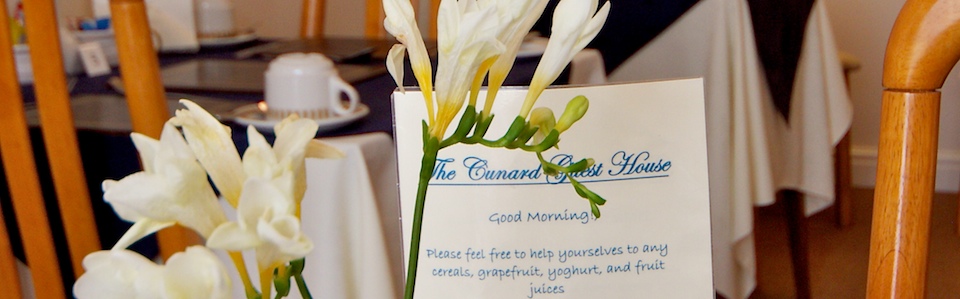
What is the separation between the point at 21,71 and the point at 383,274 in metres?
0.74

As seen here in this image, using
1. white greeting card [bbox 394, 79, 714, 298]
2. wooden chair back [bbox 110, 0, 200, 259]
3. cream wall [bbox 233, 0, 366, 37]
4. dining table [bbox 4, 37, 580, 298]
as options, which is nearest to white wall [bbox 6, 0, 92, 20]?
cream wall [bbox 233, 0, 366, 37]

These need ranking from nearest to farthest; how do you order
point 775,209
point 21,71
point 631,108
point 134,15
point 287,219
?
point 287,219 → point 631,108 → point 134,15 → point 21,71 → point 775,209

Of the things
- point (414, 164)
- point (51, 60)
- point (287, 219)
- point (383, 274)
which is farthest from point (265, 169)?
point (51, 60)

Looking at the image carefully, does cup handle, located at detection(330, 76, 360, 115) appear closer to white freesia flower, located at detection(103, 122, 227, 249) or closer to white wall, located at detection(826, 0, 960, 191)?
white freesia flower, located at detection(103, 122, 227, 249)

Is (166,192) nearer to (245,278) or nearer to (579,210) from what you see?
(245,278)

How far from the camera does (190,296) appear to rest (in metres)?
0.31

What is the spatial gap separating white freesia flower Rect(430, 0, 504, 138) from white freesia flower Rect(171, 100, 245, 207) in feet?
0.27

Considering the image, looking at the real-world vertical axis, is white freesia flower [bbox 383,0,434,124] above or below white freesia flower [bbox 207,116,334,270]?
above

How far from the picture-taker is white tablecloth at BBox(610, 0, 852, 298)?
1.66m

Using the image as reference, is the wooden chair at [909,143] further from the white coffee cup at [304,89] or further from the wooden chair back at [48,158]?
the wooden chair back at [48,158]

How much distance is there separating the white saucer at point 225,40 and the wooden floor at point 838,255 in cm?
136

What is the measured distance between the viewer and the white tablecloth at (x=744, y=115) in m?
1.66

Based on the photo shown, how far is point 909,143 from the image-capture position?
1.74 ft

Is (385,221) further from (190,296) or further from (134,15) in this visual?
(190,296)
